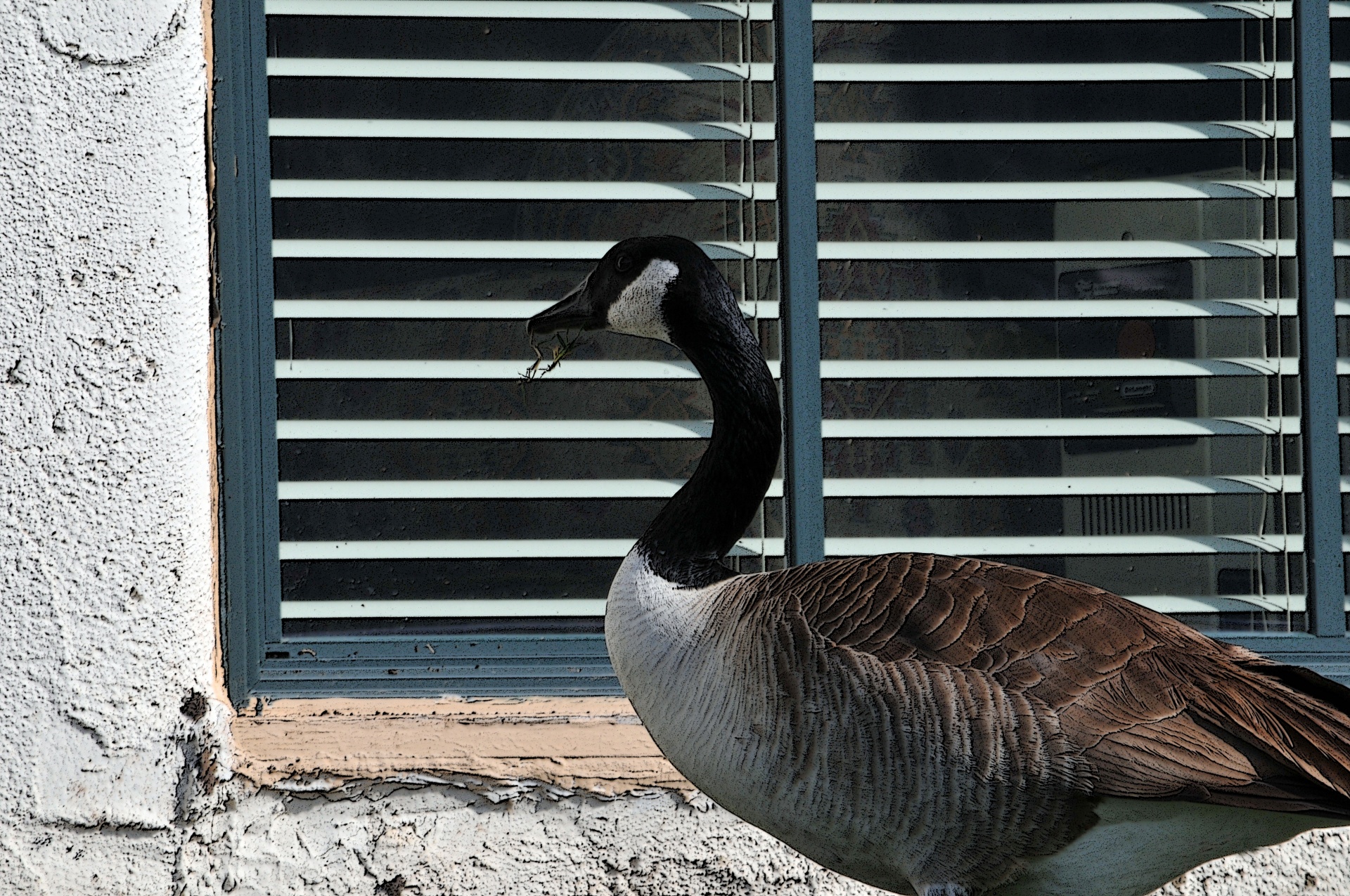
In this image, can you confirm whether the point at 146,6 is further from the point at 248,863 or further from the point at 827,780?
the point at 827,780

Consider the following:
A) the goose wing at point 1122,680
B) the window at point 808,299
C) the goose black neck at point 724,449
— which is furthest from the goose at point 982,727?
the window at point 808,299

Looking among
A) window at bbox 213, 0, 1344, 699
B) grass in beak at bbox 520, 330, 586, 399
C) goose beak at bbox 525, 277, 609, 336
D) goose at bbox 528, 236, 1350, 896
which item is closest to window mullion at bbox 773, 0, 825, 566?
window at bbox 213, 0, 1344, 699

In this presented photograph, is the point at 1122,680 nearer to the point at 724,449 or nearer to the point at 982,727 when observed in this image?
the point at 982,727

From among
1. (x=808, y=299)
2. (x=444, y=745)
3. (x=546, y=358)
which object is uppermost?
(x=808, y=299)

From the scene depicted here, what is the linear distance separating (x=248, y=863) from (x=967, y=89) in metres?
2.53

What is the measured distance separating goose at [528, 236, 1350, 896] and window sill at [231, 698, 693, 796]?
607 millimetres

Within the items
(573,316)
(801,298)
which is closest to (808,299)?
(801,298)

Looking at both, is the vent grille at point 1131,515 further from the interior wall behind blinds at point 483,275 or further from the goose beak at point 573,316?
the goose beak at point 573,316

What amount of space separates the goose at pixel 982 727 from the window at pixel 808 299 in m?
0.88

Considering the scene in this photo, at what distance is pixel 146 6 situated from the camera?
2510 mm

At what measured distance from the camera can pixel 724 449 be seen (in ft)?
7.14

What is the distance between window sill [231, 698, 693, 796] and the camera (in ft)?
8.27

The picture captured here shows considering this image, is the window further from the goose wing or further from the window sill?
the goose wing

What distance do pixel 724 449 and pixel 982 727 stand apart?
721mm
